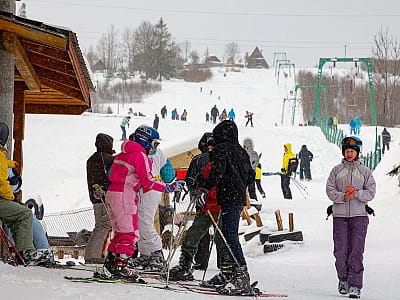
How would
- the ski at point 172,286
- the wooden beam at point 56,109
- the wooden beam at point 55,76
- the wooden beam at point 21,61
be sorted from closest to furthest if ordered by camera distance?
the ski at point 172,286, the wooden beam at point 21,61, the wooden beam at point 55,76, the wooden beam at point 56,109

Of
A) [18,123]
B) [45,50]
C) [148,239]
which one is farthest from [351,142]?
[18,123]

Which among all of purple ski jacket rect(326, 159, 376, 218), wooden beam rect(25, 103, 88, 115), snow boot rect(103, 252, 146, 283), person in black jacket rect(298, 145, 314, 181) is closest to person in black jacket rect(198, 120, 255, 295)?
snow boot rect(103, 252, 146, 283)

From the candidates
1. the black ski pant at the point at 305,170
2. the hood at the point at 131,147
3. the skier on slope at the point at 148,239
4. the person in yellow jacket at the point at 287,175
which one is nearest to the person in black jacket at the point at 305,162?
the black ski pant at the point at 305,170

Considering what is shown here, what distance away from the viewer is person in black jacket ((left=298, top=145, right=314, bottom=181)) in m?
28.0

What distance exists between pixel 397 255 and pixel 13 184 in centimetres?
608

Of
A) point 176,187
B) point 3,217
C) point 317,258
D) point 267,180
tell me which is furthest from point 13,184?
point 267,180

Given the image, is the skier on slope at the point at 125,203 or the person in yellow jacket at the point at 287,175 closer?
the skier on slope at the point at 125,203

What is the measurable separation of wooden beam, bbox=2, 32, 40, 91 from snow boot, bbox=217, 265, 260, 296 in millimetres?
3486

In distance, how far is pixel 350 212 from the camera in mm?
7254

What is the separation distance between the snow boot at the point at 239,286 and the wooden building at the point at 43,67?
291 centimetres

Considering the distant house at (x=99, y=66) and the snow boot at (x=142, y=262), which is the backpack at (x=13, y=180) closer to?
the snow boot at (x=142, y=262)

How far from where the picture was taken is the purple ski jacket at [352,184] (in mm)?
7234

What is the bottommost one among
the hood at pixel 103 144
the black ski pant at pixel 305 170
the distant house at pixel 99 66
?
Result: the black ski pant at pixel 305 170

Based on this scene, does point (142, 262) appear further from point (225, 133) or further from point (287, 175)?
point (287, 175)
